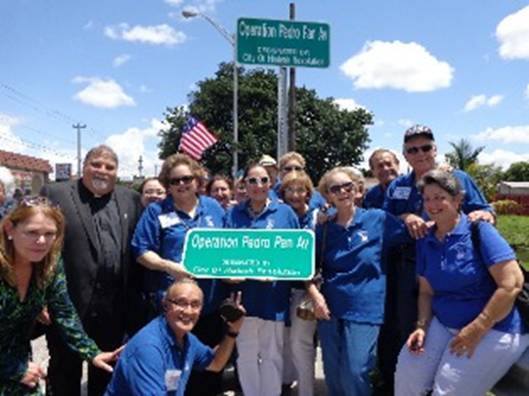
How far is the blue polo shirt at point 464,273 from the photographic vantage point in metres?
3.31

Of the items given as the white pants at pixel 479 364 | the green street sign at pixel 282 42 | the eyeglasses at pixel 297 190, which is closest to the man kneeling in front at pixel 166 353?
the white pants at pixel 479 364

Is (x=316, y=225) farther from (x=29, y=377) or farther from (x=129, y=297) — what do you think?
(x=29, y=377)

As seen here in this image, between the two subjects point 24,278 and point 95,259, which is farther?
point 95,259

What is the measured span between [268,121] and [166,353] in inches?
1385

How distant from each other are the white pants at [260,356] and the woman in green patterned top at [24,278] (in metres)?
1.82

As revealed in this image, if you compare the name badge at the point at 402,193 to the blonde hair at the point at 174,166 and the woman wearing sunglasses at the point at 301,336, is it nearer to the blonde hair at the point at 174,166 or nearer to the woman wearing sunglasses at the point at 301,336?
the woman wearing sunglasses at the point at 301,336

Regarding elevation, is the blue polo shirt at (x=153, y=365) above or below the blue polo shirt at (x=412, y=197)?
below

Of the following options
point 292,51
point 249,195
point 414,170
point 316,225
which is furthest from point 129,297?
point 292,51

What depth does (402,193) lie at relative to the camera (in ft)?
14.8

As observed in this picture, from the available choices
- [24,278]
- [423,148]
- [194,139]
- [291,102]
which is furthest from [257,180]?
[194,139]

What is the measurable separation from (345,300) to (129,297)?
1668mm

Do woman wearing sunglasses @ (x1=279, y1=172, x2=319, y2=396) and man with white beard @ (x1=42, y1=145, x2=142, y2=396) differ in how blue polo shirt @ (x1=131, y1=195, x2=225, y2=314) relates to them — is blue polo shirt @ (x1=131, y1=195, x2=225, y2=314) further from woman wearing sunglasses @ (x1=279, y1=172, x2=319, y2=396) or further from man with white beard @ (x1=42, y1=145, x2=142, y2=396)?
woman wearing sunglasses @ (x1=279, y1=172, x2=319, y2=396)

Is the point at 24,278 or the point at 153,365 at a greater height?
the point at 24,278

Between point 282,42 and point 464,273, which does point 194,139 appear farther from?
point 464,273
